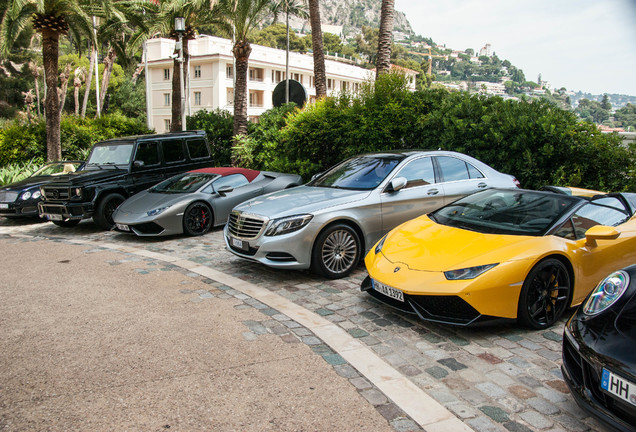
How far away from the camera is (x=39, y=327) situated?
192 inches

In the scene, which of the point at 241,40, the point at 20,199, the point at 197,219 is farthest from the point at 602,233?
the point at 241,40

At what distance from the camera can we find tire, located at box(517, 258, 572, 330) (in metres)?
4.46

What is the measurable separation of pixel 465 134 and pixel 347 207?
13.8 feet

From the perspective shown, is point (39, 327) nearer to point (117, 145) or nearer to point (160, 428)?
point (160, 428)

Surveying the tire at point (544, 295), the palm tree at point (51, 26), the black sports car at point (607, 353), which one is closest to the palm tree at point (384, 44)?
the palm tree at point (51, 26)

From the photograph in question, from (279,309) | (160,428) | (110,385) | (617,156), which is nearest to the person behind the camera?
(160,428)

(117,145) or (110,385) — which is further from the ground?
(117,145)

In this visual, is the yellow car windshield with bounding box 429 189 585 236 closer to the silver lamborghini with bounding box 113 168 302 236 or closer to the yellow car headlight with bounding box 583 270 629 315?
the yellow car headlight with bounding box 583 270 629 315

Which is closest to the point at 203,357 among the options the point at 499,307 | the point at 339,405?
the point at 339,405

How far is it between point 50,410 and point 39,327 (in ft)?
6.01

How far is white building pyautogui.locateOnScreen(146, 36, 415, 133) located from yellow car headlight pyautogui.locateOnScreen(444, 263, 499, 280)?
54.6 m

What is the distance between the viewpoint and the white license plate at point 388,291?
4641mm

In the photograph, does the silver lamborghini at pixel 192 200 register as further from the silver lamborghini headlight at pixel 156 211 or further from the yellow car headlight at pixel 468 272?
the yellow car headlight at pixel 468 272

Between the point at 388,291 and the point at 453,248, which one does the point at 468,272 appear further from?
the point at 388,291
